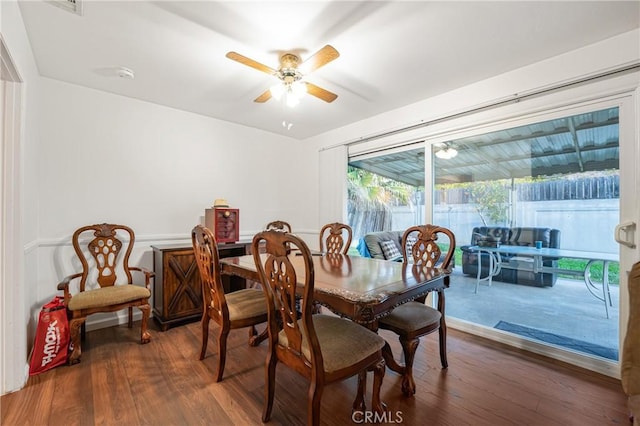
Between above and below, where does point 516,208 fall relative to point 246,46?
below

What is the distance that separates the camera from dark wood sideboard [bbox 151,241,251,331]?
107 inches

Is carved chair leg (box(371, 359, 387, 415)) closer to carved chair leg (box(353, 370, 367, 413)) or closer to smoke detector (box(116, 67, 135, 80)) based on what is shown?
carved chair leg (box(353, 370, 367, 413))

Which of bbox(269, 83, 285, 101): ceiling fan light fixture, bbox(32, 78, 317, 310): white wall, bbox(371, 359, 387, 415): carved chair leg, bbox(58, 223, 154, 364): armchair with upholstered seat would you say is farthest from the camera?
bbox(32, 78, 317, 310): white wall

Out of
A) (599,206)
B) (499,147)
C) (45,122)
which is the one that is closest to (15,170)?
(45,122)

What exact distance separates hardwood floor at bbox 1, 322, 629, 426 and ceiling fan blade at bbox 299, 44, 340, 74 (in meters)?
2.14

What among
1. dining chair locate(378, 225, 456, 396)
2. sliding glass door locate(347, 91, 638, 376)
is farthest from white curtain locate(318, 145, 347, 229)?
dining chair locate(378, 225, 456, 396)

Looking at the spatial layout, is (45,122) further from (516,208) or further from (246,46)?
(516,208)

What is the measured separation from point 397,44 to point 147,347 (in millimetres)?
3169

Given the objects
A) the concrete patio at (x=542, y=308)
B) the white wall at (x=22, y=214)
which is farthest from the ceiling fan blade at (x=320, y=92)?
the concrete patio at (x=542, y=308)

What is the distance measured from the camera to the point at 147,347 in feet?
7.79

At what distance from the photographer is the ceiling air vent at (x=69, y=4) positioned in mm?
1625

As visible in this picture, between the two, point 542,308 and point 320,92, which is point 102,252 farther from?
point 542,308

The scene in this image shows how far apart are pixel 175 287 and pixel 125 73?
2.02m

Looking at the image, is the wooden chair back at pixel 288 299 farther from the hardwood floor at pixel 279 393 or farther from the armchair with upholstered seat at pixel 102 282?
the armchair with upholstered seat at pixel 102 282
